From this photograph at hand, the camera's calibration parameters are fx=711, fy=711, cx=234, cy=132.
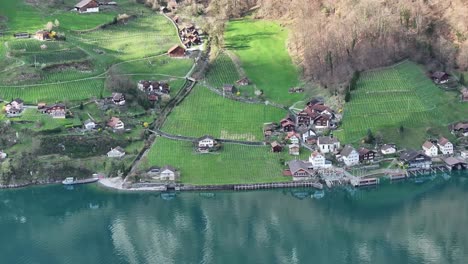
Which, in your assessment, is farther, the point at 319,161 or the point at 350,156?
the point at 350,156

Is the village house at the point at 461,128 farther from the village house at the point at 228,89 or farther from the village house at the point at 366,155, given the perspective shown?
the village house at the point at 228,89

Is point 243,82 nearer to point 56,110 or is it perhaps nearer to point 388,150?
point 388,150

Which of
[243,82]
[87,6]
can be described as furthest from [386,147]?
[87,6]

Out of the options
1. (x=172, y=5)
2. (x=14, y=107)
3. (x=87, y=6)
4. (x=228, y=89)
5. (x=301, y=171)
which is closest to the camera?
(x=301, y=171)

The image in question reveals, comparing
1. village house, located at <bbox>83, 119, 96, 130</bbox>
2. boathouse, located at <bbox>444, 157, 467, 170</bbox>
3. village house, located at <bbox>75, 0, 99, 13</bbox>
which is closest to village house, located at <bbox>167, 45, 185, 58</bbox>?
village house, located at <bbox>83, 119, 96, 130</bbox>

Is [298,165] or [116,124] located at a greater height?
[116,124]

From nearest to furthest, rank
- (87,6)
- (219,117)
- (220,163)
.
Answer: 1. (220,163)
2. (219,117)
3. (87,6)

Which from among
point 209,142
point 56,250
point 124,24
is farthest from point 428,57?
point 56,250
